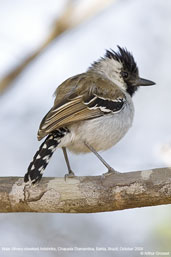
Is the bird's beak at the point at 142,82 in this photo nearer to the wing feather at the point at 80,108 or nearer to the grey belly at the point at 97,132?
the wing feather at the point at 80,108

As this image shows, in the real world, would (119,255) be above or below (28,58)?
below

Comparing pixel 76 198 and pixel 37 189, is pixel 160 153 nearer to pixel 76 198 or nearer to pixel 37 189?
pixel 76 198

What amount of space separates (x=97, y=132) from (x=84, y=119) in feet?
0.59

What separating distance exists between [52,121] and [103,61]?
1.76 meters

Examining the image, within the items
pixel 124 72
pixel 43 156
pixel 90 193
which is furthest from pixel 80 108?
pixel 124 72

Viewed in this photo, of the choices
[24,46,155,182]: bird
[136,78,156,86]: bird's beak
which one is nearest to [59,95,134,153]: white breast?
[24,46,155,182]: bird

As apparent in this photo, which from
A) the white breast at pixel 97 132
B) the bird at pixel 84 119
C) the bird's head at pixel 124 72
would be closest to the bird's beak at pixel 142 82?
the bird's head at pixel 124 72

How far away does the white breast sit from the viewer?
14.3 ft

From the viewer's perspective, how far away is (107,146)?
180 inches

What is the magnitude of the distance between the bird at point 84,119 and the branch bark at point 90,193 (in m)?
0.13

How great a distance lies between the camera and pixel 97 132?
14.4 ft

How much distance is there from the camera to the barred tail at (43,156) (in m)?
3.62

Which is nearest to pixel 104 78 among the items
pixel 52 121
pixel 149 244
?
pixel 52 121

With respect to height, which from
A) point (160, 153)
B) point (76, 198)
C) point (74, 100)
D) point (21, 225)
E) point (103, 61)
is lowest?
point (21, 225)
